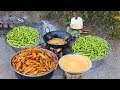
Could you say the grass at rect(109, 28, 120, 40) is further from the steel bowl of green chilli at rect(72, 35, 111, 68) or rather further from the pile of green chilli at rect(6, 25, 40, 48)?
the pile of green chilli at rect(6, 25, 40, 48)

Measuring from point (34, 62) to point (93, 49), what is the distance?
1045 millimetres

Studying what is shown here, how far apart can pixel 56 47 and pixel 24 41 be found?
0.61 metres

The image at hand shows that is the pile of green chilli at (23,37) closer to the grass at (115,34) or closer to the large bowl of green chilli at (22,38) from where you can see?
the large bowl of green chilli at (22,38)

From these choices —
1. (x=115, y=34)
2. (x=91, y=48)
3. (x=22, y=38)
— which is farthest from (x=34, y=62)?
(x=115, y=34)

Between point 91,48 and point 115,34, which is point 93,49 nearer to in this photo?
point 91,48

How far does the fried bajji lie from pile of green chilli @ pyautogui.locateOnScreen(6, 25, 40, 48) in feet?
1.11

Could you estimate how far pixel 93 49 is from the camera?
4121 millimetres

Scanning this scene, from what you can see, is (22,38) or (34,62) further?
(22,38)

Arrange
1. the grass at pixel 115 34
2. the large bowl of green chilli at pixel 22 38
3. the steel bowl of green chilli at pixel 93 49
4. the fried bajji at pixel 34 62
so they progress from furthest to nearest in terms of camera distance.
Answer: the grass at pixel 115 34 → the large bowl of green chilli at pixel 22 38 → the steel bowl of green chilli at pixel 93 49 → the fried bajji at pixel 34 62

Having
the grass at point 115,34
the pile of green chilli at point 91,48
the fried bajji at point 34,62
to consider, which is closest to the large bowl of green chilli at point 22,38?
the fried bajji at point 34,62

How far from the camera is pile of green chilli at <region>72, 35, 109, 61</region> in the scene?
13.2 ft

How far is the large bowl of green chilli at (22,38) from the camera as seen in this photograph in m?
4.21
